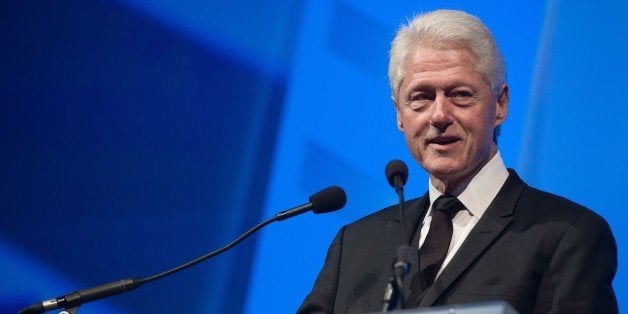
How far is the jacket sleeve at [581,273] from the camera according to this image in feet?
6.46

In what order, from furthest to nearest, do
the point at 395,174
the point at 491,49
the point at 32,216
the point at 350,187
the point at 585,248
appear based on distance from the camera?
the point at 32,216 → the point at 350,187 → the point at 491,49 → the point at 395,174 → the point at 585,248

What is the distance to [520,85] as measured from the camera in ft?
8.87

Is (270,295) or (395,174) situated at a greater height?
(395,174)

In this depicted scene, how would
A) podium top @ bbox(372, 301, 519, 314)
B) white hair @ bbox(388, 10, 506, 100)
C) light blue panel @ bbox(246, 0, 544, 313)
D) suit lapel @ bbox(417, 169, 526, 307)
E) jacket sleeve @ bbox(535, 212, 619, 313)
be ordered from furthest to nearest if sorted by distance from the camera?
light blue panel @ bbox(246, 0, 544, 313)
white hair @ bbox(388, 10, 506, 100)
suit lapel @ bbox(417, 169, 526, 307)
jacket sleeve @ bbox(535, 212, 619, 313)
podium top @ bbox(372, 301, 519, 314)

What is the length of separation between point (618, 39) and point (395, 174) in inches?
32.0

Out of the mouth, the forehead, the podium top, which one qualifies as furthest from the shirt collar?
the podium top

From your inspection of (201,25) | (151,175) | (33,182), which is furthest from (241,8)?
(33,182)

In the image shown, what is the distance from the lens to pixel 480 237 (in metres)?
2.17

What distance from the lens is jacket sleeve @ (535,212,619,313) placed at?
6.46 feet

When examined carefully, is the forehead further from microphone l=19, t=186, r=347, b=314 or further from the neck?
microphone l=19, t=186, r=347, b=314

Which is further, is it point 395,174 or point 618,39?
point 618,39

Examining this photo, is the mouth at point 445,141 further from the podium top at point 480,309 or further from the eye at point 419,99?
the podium top at point 480,309

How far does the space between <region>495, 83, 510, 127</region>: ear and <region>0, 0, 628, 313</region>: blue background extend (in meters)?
0.38

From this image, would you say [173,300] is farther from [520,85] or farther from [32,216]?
[520,85]
